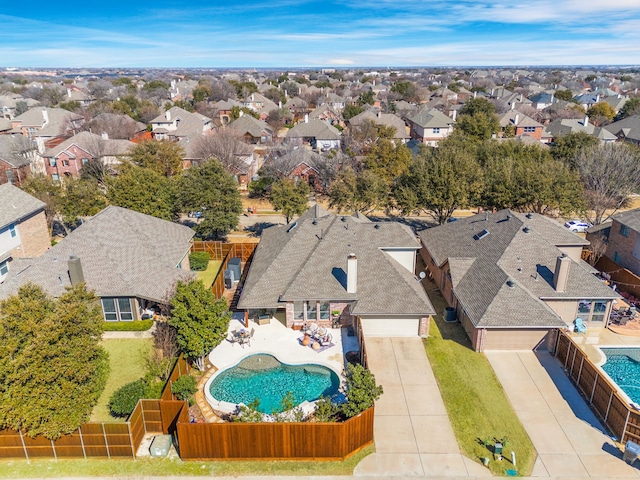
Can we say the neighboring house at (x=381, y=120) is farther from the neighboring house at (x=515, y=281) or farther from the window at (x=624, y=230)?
the neighboring house at (x=515, y=281)

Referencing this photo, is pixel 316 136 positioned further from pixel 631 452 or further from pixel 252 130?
pixel 631 452

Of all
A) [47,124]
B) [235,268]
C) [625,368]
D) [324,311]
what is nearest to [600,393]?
[625,368]

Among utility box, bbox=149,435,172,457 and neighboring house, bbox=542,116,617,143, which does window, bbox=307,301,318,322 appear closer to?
utility box, bbox=149,435,172,457

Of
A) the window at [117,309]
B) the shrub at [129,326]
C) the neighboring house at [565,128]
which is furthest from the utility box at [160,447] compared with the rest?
the neighboring house at [565,128]

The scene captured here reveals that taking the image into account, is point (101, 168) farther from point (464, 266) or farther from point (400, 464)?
point (400, 464)

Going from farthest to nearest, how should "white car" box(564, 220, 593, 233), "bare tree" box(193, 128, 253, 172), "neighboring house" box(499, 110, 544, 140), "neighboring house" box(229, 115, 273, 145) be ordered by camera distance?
"neighboring house" box(499, 110, 544, 140) → "neighboring house" box(229, 115, 273, 145) → "bare tree" box(193, 128, 253, 172) → "white car" box(564, 220, 593, 233)

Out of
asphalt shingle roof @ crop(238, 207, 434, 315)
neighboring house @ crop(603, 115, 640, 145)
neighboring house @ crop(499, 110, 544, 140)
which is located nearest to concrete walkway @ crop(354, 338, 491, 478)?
asphalt shingle roof @ crop(238, 207, 434, 315)

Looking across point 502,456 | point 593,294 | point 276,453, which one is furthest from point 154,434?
point 593,294
